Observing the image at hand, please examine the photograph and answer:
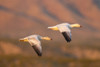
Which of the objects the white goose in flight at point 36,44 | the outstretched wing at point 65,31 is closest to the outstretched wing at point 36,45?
the white goose in flight at point 36,44

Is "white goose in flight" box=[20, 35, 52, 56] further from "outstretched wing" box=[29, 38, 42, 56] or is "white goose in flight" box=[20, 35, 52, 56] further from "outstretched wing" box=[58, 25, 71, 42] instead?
"outstretched wing" box=[58, 25, 71, 42]

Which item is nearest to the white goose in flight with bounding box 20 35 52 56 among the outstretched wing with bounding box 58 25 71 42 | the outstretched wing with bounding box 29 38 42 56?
the outstretched wing with bounding box 29 38 42 56

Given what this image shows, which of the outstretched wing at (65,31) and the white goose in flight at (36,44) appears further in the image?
the outstretched wing at (65,31)

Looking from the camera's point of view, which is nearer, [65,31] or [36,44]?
[36,44]

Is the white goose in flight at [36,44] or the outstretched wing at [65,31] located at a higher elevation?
the outstretched wing at [65,31]

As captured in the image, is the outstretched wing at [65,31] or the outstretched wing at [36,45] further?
the outstretched wing at [65,31]

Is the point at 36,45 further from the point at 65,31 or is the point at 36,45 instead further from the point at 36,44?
the point at 65,31

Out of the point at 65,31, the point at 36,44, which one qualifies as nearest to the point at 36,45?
the point at 36,44

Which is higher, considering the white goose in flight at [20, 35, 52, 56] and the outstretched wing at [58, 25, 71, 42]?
the outstretched wing at [58, 25, 71, 42]

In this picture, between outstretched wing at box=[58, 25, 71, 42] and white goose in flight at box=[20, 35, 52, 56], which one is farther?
outstretched wing at box=[58, 25, 71, 42]

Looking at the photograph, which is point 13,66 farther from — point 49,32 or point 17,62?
point 49,32

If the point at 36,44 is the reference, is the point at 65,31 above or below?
above

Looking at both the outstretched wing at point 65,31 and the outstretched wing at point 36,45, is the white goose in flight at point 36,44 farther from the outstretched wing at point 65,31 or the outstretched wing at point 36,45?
the outstretched wing at point 65,31

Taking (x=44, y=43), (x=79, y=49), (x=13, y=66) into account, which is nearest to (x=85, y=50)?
(x=79, y=49)
